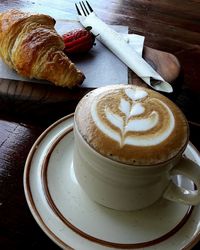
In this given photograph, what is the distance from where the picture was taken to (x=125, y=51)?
78 centimetres

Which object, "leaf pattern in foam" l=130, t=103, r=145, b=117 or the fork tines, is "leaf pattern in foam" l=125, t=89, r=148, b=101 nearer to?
"leaf pattern in foam" l=130, t=103, r=145, b=117

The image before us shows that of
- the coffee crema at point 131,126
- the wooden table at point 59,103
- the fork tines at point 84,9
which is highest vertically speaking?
the coffee crema at point 131,126

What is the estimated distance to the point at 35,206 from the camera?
43 centimetres

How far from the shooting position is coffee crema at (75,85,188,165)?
38cm

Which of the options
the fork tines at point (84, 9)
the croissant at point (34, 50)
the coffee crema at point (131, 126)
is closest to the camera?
the coffee crema at point (131, 126)

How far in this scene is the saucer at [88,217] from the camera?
411 millimetres

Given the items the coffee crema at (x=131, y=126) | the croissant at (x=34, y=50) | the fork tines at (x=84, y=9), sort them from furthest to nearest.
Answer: the fork tines at (x=84, y=9) < the croissant at (x=34, y=50) < the coffee crema at (x=131, y=126)

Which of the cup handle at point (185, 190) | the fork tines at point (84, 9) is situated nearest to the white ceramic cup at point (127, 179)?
the cup handle at point (185, 190)

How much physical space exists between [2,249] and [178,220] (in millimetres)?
231

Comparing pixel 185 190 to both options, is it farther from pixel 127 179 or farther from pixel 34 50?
pixel 34 50

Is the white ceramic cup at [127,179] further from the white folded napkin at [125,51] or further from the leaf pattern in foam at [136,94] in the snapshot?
the white folded napkin at [125,51]

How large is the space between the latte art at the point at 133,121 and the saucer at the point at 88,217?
0.40 ft

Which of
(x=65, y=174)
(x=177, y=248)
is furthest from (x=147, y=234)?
(x=65, y=174)

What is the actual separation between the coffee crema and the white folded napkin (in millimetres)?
257
